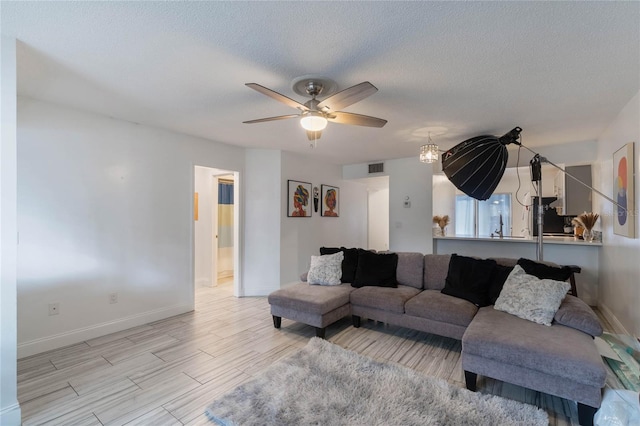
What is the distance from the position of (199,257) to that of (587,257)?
6319 millimetres

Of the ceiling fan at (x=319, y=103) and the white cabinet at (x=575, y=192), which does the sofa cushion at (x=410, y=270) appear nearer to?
the ceiling fan at (x=319, y=103)

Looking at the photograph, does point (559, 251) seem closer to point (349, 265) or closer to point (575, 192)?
point (575, 192)

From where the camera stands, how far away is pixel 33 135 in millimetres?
2686

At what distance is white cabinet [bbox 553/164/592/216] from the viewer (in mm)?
4660

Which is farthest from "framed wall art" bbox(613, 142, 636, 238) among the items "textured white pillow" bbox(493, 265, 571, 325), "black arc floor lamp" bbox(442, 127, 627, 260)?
"textured white pillow" bbox(493, 265, 571, 325)

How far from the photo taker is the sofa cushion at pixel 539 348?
1.74m

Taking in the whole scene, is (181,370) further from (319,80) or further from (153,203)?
(319,80)

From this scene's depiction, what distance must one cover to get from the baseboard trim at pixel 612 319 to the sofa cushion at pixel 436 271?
1725 mm

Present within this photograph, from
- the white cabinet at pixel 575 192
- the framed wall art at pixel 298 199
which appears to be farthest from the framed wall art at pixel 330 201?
the white cabinet at pixel 575 192

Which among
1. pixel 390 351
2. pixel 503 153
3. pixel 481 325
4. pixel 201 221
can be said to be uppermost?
pixel 503 153

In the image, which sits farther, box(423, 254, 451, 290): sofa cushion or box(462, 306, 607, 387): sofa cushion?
box(423, 254, 451, 290): sofa cushion

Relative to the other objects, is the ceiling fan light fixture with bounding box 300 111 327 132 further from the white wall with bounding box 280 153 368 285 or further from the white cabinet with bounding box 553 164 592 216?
the white cabinet with bounding box 553 164 592 216

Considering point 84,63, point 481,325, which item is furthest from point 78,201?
point 481,325

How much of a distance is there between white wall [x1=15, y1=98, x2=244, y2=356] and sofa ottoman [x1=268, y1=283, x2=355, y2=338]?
1.51 meters
